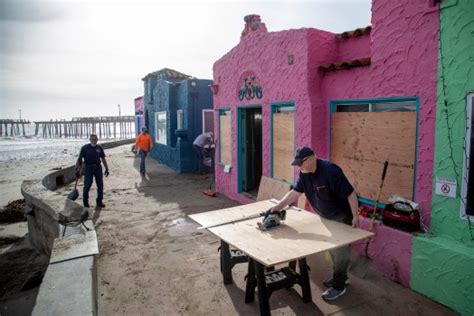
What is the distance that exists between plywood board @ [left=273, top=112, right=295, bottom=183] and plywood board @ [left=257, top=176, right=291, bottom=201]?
1006 millimetres

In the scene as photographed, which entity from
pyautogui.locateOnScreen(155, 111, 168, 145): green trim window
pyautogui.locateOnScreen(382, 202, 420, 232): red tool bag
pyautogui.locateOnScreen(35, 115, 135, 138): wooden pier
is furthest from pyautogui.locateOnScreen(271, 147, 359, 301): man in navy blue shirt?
pyautogui.locateOnScreen(35, 115, 135, 138): wooden pier

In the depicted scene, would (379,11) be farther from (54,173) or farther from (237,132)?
(54,173)

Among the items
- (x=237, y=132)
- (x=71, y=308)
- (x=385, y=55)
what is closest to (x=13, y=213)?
(x=237, y=132)

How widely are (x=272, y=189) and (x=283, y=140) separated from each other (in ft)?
5.12

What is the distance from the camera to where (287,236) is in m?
3.79

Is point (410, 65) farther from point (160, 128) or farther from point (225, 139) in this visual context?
point (160, 128)

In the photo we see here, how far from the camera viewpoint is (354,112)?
18.5 feet

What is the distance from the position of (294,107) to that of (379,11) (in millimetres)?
2328

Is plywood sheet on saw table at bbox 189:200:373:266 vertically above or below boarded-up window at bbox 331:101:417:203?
below

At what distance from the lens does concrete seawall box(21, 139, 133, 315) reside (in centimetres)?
333

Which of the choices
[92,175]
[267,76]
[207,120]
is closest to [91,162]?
[92,175]

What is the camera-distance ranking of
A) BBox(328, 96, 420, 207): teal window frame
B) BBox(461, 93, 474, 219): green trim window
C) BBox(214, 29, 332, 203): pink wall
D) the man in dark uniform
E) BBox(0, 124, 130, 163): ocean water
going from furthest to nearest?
BBox(0, 124, 130, 163): ocean water, the man in dark uniform, BBox(214, 29, 332, 203): pink wall, BBox(328, 96, 420, 207): teal window frame, BBox(461, 93, 474, 219): green trim window

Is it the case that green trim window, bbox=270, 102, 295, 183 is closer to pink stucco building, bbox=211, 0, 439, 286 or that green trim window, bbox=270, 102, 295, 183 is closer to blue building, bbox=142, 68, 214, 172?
pink stucco building, bbox=211, 0, 439, 286

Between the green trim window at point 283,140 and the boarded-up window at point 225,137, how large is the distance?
2.22 meters
